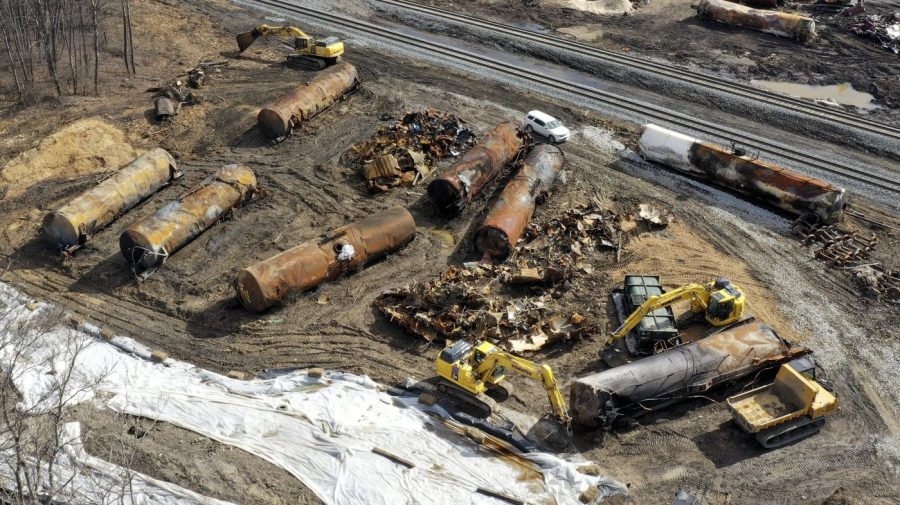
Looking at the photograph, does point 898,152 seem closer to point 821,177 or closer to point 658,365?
point 821,177

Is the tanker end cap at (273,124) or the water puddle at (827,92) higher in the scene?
the water puddle at (827,92)

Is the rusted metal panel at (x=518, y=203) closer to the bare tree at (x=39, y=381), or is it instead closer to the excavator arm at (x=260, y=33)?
the bare tree at (x=39, y=381)

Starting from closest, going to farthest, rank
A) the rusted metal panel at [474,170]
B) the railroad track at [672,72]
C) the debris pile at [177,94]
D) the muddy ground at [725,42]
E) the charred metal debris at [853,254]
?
1. the charred metal debris at [853,254]
2. the rusted metal panel at [474,170]
3. the debris pile at [177,94]
4. the railroad track at [672,72]
5. the muddy ground at [725,42]

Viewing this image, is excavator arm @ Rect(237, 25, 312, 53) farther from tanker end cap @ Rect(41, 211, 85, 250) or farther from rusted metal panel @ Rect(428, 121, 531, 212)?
tanker end cap @ Rect(41, 211, 85, 250)

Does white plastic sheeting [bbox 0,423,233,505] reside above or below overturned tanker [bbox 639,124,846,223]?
below

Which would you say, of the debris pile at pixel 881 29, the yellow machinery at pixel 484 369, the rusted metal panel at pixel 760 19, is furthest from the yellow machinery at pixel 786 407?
the debris pile at pixel 881 29

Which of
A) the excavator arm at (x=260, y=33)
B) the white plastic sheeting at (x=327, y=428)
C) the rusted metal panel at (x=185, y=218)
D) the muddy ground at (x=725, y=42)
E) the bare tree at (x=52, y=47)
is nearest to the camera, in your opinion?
the white plastic sheeting at (x=327, y=428)

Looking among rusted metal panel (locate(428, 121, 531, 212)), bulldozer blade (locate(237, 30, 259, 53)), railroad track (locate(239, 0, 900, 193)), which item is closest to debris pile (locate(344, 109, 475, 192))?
rusted metal panel (locate(428, 121, 531, 212))
